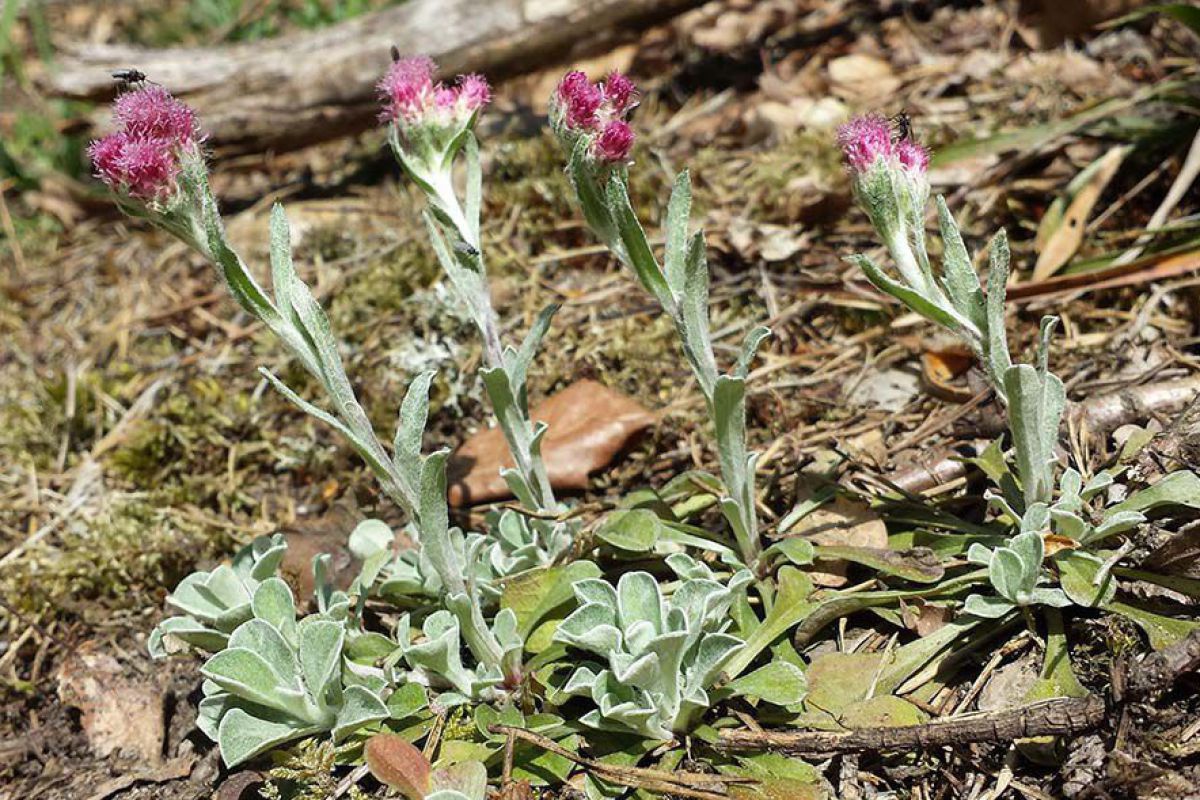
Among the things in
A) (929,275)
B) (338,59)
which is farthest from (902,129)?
(338,59)

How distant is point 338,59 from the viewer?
4316 millimetres

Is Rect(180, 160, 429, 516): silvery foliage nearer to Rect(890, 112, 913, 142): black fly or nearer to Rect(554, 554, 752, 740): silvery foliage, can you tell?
Rect(554, 554, 752, 740): silvery foliage

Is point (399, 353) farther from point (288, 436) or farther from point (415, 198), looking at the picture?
point (415, 198)

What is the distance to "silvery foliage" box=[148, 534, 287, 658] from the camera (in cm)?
223

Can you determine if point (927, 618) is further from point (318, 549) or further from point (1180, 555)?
point (318, 549)

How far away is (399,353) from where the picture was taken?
3365 millimetres

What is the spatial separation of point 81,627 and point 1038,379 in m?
2.47

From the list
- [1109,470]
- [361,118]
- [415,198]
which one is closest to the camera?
[1109,470]

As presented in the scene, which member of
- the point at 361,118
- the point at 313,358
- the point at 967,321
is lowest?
the point at 967,321

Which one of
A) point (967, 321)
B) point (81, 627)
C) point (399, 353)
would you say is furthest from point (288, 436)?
point (967, 321)

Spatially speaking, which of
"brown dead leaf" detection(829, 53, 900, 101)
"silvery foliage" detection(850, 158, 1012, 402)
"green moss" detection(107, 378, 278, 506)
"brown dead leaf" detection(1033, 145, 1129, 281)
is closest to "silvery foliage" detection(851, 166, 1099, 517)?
"silvery foliage" detection(850, 158, 1012, 402)

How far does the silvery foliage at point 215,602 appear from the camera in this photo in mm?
2229

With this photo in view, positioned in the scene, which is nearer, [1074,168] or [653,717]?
[653,717]

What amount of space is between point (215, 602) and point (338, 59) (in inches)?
107
